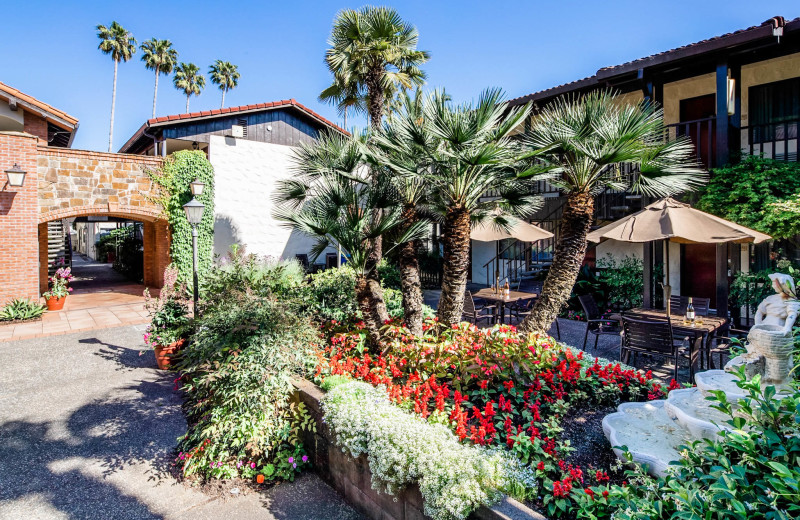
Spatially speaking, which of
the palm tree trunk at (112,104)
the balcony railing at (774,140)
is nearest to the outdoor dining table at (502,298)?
the balcony railing at (774,140)

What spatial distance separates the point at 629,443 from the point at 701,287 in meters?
9.36

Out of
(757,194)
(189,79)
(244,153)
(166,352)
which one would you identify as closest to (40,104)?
(244,153)

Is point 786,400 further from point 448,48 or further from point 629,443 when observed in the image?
point 448,48

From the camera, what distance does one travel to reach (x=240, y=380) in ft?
14.0

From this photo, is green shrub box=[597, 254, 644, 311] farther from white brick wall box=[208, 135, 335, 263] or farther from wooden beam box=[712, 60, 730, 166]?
white brick wall box=[208, 135, 335, 263]

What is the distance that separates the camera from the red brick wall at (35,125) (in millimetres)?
12203

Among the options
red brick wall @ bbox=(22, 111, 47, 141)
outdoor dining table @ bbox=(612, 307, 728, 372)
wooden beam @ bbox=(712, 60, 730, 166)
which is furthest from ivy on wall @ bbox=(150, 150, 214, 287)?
wooden beam @ bbox=(712, 60, 730, 166)

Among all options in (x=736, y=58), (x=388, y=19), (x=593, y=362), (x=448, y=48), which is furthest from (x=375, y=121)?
(x=736, y=58)

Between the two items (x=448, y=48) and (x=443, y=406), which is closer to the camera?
(x=443, y=406)

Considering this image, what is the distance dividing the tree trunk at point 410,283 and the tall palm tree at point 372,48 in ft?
13.4

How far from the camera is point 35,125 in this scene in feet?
40.5

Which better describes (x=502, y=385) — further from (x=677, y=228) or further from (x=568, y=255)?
(x=677, y=228)

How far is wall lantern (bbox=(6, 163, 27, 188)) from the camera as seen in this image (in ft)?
32.7

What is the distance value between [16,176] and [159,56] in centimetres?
3538
